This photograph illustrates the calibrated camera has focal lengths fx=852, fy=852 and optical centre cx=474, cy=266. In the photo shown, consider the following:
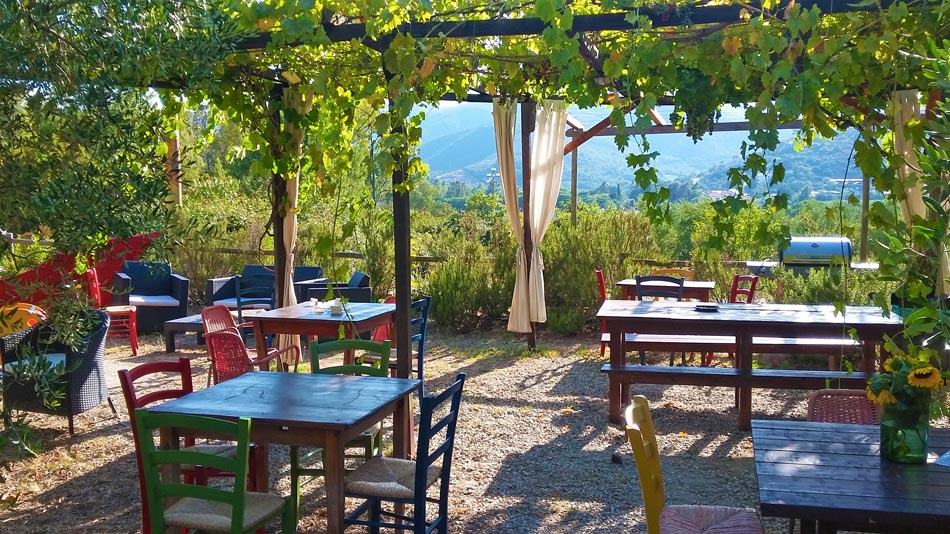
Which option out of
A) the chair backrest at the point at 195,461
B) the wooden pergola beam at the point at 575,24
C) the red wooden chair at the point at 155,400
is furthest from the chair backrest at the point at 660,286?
the chair backrest at the point at 195,461

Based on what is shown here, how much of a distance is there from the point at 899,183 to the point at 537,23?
1892 millimetres

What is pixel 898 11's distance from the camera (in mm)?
3408

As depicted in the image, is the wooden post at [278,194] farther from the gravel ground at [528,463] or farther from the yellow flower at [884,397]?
the yellow flower at [884,397]

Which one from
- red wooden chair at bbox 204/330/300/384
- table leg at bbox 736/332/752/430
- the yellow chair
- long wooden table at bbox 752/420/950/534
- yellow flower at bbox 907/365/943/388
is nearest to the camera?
long wooden table at bbox 752/420/950/534

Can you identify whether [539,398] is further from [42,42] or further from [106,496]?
[42,42]

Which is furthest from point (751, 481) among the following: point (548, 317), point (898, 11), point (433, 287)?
point (433, 287)

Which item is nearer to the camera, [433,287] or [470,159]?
[433,287]

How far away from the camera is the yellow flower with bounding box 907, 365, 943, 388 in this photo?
2.64m

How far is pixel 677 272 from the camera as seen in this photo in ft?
30.4

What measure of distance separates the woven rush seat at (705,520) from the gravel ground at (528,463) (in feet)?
3.52

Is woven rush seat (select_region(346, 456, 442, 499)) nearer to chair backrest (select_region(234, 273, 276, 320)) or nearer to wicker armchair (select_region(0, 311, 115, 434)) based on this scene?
wicker armchair (select_region(0, 311, 115, 434))

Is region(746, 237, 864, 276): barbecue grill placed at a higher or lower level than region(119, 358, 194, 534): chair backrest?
higher

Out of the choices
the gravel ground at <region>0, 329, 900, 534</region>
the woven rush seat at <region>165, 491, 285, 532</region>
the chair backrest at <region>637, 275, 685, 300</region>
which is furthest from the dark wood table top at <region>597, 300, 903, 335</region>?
the woven rush seat at <region>165, 491, 285, 532</region>

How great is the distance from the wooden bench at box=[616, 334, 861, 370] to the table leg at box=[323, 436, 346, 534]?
3874 mm
